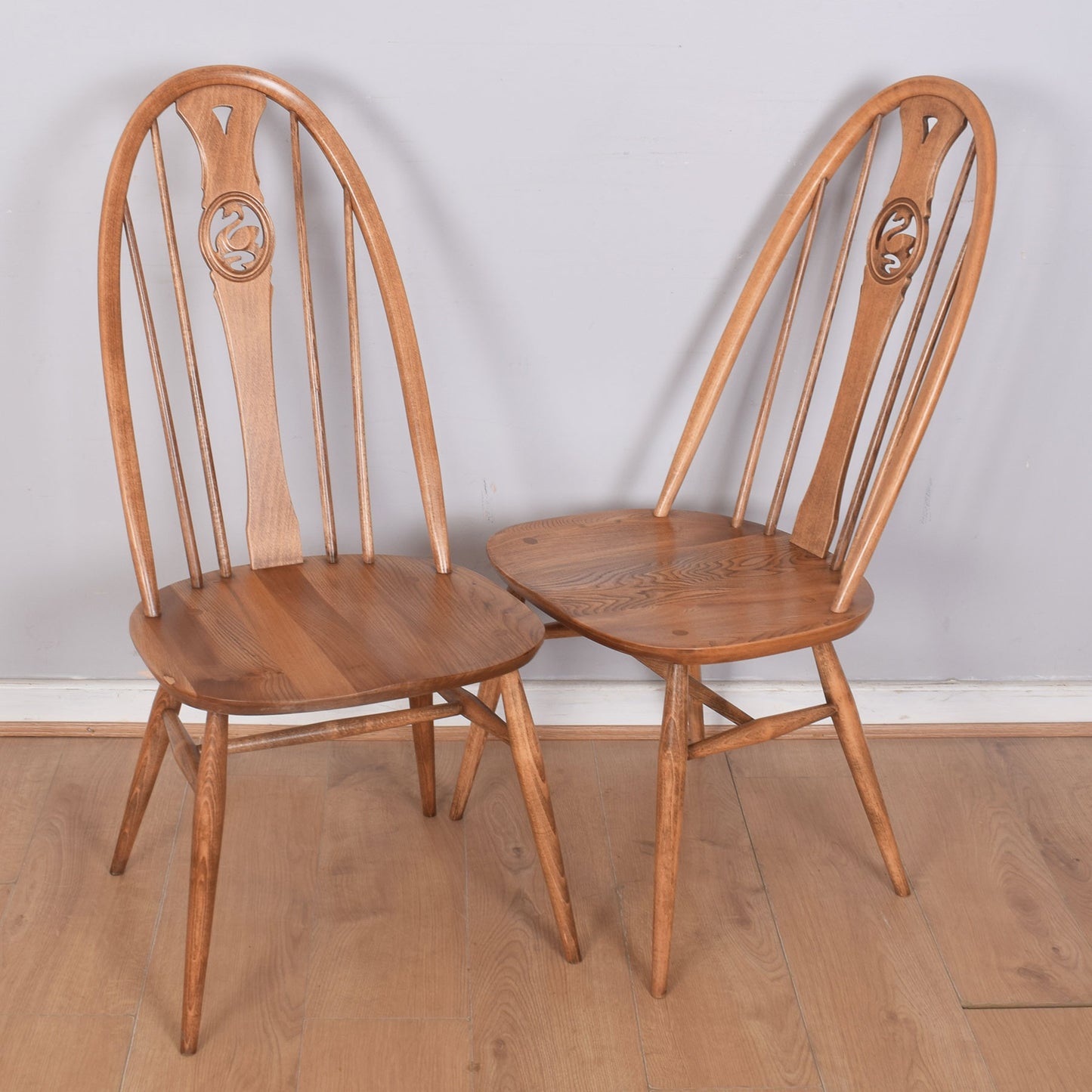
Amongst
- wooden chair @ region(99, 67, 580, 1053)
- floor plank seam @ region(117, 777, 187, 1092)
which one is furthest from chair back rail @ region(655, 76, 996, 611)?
floor plank seam @ region(117, 777, 187, 1092)

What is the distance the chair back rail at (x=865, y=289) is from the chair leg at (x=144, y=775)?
0.72 m

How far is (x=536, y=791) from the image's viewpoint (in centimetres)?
132

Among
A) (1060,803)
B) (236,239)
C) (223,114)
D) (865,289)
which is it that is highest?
(223,114)

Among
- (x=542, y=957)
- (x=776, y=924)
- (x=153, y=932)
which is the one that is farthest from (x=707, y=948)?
(x=153, y=932)

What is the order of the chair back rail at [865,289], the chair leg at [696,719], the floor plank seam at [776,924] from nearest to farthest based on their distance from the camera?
the floor plank seam at [776,924]
the chair back rail at [865,289]
the chair leg at [696,719]

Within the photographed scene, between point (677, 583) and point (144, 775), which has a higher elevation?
point (677, 583)

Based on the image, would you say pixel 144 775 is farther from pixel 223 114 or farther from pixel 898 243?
pixel 898 243

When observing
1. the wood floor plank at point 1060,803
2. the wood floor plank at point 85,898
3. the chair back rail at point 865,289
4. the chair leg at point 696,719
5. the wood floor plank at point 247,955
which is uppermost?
the chair back rail at point 865,289

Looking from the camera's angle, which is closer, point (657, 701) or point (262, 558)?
point (262, 558)

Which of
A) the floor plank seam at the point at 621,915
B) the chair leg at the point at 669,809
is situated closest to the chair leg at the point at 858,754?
the chair leg at the point at 669,809

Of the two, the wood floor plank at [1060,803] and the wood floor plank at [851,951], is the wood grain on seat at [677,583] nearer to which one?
the wood floor plank at [851,951]

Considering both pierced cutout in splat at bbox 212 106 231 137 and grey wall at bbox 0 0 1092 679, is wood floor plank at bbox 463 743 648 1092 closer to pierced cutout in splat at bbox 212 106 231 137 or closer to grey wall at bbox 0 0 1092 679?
grey wall at bbox 0 0 1092 679

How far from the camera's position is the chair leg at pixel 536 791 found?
1297 mm

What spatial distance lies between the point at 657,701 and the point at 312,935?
0.68 m
